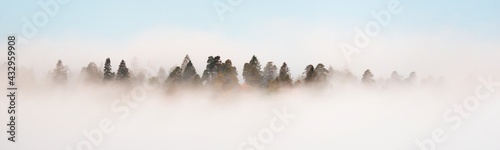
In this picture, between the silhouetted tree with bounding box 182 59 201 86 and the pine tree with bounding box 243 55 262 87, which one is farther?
the pine tree with bounding box 243 55 262 87

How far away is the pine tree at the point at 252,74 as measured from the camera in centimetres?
991

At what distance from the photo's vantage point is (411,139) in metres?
9.68

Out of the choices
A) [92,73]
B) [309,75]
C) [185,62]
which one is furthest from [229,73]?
[92,73]

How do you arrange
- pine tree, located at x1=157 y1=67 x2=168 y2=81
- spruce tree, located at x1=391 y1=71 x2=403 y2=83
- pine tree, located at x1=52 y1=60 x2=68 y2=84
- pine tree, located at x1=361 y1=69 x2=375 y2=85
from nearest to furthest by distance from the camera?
pine tree, located at x1=52 y1=60 x2=68 y2=84
pine tree, located at x1=157 y1=67 x2=168 y2=81
pine tree, located at x1=361 y1=69 x2=375 y2=85
spruce tree, located at x1=391 y1=71 x2=403 y2=83

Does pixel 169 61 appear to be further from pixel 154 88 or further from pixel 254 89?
pixel 254 89

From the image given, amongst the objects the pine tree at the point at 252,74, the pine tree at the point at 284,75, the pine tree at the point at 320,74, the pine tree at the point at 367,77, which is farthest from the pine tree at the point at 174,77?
the pine tree at the point at 367,77

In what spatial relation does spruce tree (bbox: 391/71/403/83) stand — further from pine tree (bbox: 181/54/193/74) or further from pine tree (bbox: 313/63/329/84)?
pine tree (bbox: 181/54/193/74)

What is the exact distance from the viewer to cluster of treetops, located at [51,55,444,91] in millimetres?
9797

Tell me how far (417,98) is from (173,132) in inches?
178

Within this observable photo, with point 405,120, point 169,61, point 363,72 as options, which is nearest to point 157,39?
point 169,61

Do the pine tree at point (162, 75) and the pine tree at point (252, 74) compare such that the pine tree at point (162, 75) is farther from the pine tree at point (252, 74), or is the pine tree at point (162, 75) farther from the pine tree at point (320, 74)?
the pine tree at point (320, 74)

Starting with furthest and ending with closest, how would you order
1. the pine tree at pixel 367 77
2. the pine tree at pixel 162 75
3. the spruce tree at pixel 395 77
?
1. the spruce tree at pixel 395 77
2. the pine tree at pixel 367 77
3. the pine tree at pixel 162 75

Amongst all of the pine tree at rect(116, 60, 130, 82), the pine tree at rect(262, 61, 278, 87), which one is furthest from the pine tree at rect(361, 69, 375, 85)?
the pine tree at rect(116, 60, 130, 82)

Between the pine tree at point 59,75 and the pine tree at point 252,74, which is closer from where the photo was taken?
the pine tree at point 59,75
